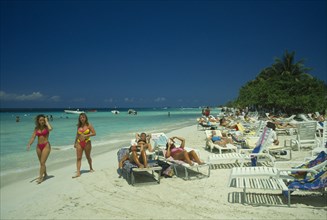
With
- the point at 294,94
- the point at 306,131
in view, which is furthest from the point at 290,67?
the point at 306,131

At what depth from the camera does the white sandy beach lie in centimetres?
401

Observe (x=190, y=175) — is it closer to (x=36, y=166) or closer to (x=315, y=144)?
(x=315, y=144)

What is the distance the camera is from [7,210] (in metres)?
4.68

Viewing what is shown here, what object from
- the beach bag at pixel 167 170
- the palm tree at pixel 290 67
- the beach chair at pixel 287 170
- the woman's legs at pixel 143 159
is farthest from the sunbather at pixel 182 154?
the palm tree at pixel 290 67

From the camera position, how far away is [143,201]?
4.61 meters

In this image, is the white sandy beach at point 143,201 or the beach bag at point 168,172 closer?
the white sandy beach at point 143,201

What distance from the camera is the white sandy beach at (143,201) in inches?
158

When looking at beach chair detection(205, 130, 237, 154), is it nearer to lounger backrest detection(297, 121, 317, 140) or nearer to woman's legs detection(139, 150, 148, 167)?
lounger backrest detection(297, 121, 317, 140)

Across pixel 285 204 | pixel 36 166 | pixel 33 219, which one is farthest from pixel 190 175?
pixel 36 166

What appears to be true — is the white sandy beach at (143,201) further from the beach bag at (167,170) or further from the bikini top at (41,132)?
the bikini top at (41,132)

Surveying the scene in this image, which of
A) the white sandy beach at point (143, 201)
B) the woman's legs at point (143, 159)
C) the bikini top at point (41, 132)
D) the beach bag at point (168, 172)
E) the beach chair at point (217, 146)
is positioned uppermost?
the bikini top at point (41, 132)

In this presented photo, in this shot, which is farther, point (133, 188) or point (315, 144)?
point (315, 144)

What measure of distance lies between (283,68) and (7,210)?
3972cm

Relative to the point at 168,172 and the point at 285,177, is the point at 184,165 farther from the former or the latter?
the point at 285,177
